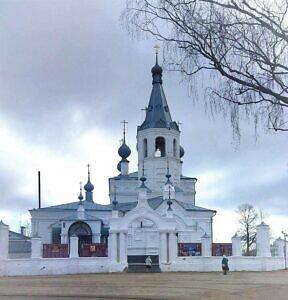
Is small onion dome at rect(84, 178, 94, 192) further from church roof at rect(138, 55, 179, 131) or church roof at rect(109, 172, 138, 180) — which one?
church roof at rect(138, 55, 179, 131)

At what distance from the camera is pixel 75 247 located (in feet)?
126

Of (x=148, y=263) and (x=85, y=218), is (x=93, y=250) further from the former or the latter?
(x=85, y=218)

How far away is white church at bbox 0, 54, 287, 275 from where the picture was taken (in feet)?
126

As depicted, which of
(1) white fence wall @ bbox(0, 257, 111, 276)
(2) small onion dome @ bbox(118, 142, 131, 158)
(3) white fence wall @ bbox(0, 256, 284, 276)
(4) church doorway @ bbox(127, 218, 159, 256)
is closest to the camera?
(1) white fence wall @ bbox(0, 257, 111, 276)

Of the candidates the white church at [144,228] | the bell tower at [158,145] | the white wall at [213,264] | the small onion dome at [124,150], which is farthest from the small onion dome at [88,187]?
the white wall at [213,264]

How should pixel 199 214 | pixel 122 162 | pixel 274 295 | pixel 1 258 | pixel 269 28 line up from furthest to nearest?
pixel 122 162 → pixel 199 214 → pixel 1 258 → pixel 274 295 → pixel 269 28

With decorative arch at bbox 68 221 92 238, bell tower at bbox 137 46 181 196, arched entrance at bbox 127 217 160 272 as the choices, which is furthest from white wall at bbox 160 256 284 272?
bell tower at bbox 137 46 181 196

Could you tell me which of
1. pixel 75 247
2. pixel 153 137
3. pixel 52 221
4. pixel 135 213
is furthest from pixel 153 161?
pixel 75 247

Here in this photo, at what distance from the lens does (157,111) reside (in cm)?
5519

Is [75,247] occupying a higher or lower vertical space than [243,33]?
lower

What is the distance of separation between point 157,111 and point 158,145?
123 inches

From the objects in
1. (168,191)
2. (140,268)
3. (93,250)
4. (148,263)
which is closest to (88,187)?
(168,191)

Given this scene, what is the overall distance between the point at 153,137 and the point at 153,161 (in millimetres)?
2199

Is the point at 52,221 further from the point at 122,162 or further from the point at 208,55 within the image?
the point at 208,55
